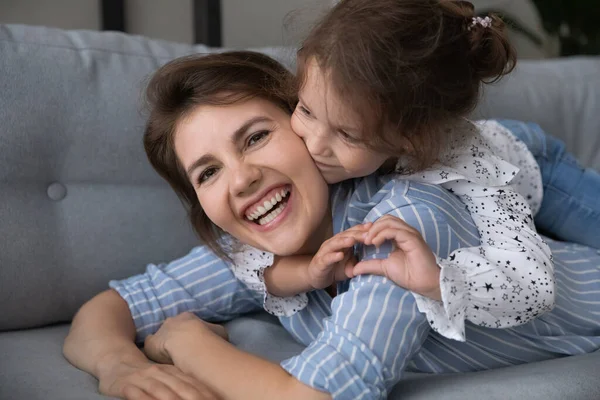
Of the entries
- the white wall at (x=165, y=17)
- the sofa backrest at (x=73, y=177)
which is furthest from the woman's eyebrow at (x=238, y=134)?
the white wall at (x=165, y=17)

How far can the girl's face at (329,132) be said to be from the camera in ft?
3.50

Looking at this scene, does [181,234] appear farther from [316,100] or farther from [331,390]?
[331,390]

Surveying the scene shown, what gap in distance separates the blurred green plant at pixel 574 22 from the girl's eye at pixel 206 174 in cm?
266

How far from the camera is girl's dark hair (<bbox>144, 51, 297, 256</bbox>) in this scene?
1237 millimetres

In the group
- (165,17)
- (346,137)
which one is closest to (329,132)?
(346,137)

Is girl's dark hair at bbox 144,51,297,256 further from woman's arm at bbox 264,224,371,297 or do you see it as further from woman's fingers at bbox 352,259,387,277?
woman's fingers at bbox 352,259,387,277

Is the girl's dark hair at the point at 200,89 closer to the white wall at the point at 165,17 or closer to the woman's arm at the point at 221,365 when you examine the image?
the woman's arm at the point at 221,365

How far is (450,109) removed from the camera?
111 cm

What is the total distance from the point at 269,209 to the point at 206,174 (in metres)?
0.13

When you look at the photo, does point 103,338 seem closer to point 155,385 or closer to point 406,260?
point 155,385

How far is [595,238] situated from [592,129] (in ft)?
2.07

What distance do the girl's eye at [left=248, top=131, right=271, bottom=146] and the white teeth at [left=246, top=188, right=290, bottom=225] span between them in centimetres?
9

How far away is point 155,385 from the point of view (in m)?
1.04

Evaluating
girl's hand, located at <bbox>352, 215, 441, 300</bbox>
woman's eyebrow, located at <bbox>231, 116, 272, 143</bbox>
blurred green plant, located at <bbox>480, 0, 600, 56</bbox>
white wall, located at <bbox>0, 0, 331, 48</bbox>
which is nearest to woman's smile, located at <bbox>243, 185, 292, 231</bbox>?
woman's eyebrow, located at <bbox>231, 116, 272, 143</bbox>
